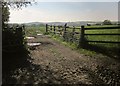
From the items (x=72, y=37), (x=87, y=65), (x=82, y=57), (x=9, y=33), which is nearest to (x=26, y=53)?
(x=9, y=33)

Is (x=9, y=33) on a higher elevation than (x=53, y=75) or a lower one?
higher

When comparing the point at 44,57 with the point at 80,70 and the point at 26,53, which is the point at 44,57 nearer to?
the point at 26,53

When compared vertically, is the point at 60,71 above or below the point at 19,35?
below

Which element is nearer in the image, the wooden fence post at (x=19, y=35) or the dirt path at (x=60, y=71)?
the dirt path at (x=60, y=71)

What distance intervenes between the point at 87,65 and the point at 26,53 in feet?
12.6

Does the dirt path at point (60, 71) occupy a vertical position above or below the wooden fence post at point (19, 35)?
below

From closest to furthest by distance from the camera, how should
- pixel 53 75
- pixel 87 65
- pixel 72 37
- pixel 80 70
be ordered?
pixel 53 75 → pixel 80 70 → pixel 87 65 → pixel 72 37

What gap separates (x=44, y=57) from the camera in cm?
1368

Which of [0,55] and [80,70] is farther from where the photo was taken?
[0,55]

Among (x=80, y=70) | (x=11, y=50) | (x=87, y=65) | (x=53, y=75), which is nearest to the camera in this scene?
(x=53, y=75)

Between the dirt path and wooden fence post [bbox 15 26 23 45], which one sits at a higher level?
wooden fence post [bbox 15 26 23 45]

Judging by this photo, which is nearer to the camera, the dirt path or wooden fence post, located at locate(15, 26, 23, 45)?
the dirt path

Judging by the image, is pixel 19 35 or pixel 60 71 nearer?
pixel 60 71

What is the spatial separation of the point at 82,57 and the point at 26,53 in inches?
113
